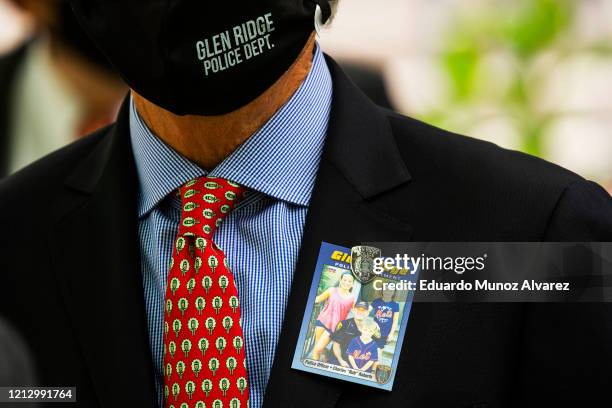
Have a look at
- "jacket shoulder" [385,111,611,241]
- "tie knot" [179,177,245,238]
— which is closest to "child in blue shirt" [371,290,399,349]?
"jacket shoulder" [385,111,611,241]

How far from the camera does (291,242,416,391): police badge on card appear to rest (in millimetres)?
1706

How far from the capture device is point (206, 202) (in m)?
1.80

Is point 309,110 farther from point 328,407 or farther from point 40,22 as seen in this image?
point 40,22

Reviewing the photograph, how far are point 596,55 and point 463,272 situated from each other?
3.63 meters

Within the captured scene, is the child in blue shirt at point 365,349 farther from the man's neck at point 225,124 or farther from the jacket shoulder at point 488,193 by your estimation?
the man's neck at point 225,124

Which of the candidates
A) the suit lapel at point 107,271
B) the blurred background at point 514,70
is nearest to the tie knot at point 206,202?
the suit lapel at point 107,271

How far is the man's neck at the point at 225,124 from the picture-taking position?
1816 mm

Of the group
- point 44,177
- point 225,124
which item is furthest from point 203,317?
point 44,177

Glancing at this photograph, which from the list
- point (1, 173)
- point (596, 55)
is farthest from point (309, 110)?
point (596, 55)

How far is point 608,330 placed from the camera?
170 cm

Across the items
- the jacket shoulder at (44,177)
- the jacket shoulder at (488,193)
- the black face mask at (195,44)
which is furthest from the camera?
the jacket shoulder at (44,177)

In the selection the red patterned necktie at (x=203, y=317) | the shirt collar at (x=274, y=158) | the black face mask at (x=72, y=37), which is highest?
the black face mask at (x=72, y=37)

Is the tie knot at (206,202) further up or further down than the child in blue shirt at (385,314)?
further up

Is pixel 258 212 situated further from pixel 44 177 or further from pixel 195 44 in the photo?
pixel 44 177
